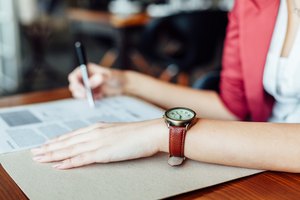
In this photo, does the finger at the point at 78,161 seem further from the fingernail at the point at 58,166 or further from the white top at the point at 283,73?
the white top at the point at 283,73

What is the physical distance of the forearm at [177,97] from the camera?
47.0 inches

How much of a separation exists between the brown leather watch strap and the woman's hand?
0.5 inches

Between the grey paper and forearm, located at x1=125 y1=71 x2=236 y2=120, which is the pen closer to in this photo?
forearm, located at x1=125 y1=71 x2=236 y2=120

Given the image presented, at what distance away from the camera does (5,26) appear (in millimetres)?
4316

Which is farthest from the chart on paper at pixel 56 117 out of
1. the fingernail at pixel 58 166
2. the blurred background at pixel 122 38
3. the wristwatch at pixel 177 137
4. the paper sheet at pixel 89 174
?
the blurred background at pixel 122 38

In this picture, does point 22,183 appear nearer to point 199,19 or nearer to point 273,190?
point 273,190

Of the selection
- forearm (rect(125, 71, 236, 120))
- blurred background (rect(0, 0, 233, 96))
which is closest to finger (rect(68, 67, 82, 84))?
forearm (rect(125, 71, 236, 120))

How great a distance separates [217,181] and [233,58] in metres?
0.57

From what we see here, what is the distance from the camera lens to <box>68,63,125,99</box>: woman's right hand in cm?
113

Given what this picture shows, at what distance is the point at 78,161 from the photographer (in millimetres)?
729

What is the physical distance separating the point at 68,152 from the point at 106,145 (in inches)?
2.7

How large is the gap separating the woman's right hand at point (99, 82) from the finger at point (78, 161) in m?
0.40

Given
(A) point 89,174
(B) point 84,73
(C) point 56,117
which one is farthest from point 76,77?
(A) point 89,174

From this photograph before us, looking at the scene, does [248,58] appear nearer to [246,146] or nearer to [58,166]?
[246,146]
